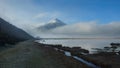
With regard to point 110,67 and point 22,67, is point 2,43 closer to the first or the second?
point 110,67

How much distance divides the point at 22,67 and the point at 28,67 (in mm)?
1867

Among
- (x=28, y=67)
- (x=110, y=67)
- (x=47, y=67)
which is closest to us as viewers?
(x=28, y=67)

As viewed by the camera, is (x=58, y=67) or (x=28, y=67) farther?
(x=58, y=67)

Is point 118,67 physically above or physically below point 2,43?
below

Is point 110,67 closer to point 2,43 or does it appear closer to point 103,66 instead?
point 103,66

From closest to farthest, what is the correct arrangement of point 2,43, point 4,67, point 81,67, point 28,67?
point 4,67 < point 28,67 < point 81,67 < point 2,43

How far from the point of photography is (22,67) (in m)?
35.5

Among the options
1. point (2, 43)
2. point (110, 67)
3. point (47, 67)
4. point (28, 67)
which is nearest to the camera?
point (28, 67)

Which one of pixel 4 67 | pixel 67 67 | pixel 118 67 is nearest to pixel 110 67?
pixel 118 67

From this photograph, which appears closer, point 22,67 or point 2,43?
point 22,67

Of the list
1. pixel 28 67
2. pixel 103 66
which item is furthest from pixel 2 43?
pixel 28 67

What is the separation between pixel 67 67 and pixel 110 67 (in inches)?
494

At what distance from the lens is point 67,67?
4241 cm

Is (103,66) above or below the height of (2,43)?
below
